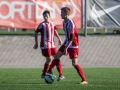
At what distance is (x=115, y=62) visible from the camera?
23.3m

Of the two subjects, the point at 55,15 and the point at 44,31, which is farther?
the point at 55,15

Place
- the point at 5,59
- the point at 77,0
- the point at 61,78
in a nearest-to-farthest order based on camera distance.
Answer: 1. the point at 61,78
2. the point at 5,59
3. the point at 77,0

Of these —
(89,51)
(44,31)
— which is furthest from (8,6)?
(44,31)

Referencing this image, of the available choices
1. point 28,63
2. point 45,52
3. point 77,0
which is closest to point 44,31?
point 45,52

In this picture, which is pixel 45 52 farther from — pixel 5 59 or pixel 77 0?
pixel 77 0

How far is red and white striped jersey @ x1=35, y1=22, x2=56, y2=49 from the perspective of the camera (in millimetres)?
15320

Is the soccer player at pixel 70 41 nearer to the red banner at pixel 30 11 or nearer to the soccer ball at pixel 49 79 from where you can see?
the soccer ball at pixel 49 79

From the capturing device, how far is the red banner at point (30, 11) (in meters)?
24.2

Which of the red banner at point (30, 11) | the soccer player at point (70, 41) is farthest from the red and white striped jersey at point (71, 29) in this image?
the red banner at point (30, 11)

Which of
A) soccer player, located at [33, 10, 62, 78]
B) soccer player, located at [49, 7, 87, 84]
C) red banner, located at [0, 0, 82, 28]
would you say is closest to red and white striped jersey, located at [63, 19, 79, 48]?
soccer player, located at [49, 7, 87, 84]

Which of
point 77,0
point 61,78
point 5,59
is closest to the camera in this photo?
point 61,78

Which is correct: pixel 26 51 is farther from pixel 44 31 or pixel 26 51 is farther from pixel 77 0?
pixel 44 31

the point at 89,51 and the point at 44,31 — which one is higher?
the point at 44,31

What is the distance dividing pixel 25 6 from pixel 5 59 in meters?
2.57
